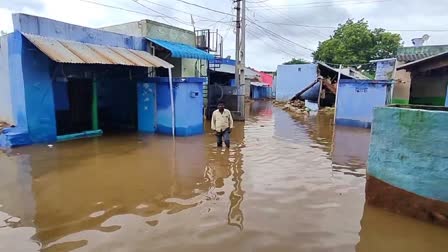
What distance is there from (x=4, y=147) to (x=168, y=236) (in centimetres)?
786

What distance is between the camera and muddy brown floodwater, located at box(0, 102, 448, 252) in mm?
4105

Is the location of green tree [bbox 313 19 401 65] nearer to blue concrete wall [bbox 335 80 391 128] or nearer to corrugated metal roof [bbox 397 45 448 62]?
corrugated metal roof [bbox 397 45 448 62]

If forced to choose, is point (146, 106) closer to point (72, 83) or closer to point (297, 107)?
point (72, 83)

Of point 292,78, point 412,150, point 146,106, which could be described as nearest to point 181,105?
point 146,106

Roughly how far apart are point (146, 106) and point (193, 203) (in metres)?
7.99

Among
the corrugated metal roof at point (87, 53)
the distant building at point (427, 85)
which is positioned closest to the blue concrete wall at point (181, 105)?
the corrugated metal roof at point (87, 53)

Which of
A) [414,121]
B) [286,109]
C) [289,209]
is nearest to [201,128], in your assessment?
[289,209]

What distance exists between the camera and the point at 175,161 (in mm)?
8320

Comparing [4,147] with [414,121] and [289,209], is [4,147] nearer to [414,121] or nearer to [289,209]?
→ [289,209]

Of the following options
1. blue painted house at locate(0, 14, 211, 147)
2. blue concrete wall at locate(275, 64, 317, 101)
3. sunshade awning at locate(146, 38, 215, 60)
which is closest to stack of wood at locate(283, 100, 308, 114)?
blue concrete wall at locate(275, 64, 317, 101)

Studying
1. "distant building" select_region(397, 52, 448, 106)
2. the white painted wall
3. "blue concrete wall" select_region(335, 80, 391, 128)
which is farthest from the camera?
"distant building" select_region(397, 52, 448, 106)

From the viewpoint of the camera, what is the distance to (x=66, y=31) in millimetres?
10328

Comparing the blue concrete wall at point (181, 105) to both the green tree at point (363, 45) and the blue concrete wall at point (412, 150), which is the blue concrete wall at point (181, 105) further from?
the green tree at point (363, 45)

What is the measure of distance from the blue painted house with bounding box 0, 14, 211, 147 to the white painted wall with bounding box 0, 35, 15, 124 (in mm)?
74
